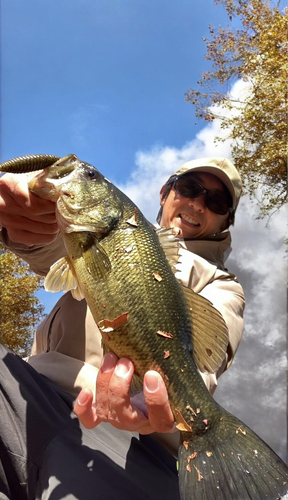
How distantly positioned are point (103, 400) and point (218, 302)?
1.28 meters

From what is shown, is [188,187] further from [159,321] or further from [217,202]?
[159,321]

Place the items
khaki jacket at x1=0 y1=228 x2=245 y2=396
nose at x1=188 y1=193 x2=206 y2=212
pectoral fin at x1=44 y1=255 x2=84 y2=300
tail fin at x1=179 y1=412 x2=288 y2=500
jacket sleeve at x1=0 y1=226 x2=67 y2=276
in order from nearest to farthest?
tail fin at x1=179 y1=412 x2=288 y2=500, pectoral fin at x1=44 y1=255 x2=84 y2=300, khaki jacket at x1=0 y1=228 x2=245 y2=396, jacket sleeve at x1=0 y1=226 x2=67 y2=276, nose at x1=188 y1=193 x2=206 y2=212

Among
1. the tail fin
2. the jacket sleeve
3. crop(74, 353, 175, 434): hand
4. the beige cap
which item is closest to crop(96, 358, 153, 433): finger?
crop(74, 353, 175, 434): hand

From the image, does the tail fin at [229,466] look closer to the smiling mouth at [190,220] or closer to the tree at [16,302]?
the smiling mouth at [190,220]

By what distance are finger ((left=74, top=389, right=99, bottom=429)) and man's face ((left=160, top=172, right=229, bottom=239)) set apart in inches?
86.9

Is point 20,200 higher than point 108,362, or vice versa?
point 20,200

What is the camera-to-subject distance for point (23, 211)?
1.96 metres

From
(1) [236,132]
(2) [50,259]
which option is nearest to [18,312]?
(1) [236,132]

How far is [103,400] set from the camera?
1.69 m

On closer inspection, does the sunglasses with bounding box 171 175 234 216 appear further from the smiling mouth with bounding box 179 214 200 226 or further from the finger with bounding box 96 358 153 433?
the finger with bounding box 96 358 153 433

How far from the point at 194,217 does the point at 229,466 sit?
2.48 metres

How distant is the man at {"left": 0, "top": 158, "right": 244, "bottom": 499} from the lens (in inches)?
65.7

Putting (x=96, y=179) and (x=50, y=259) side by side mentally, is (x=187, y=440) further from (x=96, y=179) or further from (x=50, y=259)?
(x=50, y=259)

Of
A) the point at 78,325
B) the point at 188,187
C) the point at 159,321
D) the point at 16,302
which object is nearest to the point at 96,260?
the point at 159,321
